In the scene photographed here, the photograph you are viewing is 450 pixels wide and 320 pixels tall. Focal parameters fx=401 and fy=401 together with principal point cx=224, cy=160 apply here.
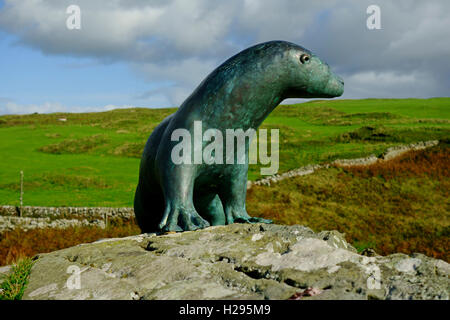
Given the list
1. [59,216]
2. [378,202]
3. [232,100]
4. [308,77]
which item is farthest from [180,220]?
[378,202]

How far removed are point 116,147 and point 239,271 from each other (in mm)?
29307

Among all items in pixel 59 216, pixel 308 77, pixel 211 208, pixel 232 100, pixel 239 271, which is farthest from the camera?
pixel 59 216

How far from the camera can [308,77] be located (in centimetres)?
475

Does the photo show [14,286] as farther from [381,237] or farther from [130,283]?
[381,237]

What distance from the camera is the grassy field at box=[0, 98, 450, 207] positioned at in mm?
19078

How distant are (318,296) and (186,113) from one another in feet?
9.42

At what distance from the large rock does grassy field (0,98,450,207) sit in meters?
12.9

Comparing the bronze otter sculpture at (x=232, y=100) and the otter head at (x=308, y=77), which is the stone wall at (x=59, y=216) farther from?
the otter head at (x=308, y=77)

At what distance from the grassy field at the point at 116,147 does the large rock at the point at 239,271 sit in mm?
12891

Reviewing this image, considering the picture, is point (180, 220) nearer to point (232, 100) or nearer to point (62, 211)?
point (232, 100)

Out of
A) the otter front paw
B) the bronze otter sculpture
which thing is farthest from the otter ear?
the otter front paw

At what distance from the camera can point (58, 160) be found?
27.7m

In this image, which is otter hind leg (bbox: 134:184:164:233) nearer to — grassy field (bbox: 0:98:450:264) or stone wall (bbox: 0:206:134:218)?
grassy field (bbox: 0:98:450:264)
